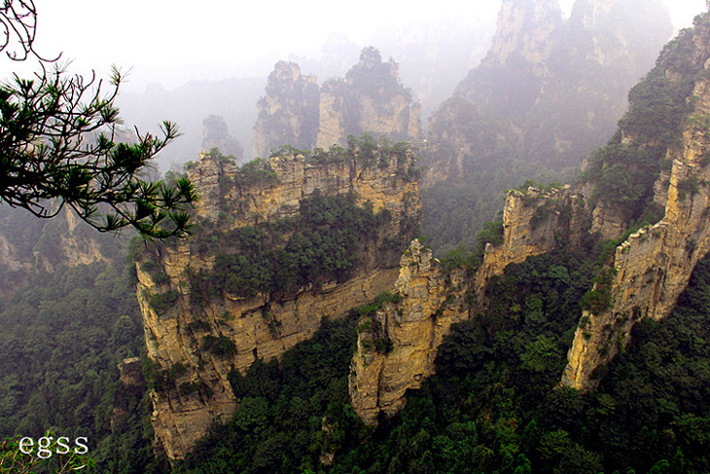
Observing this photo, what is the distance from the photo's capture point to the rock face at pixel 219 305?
1847 centimetres

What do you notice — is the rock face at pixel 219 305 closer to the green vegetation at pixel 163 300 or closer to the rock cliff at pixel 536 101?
the green vegetation at pixel 163 300

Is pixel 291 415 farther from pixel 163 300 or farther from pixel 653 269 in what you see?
pixel 653 269

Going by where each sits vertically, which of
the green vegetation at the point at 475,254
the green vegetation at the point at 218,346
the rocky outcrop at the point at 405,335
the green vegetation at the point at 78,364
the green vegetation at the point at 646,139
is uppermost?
the green vegetation at the point at 646,139

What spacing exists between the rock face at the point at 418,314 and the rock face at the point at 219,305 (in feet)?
20.3

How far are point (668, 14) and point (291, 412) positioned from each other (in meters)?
59.6

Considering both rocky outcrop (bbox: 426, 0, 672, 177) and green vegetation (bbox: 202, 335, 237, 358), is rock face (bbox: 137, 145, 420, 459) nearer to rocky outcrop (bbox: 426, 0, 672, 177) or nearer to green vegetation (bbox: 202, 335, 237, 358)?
green vegetation (bbox: 202, 335, 237, 358)

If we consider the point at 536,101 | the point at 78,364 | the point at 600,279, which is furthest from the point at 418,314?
the point at 536,101

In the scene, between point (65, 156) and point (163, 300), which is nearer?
point (65, 156)

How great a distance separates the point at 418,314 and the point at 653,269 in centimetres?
717

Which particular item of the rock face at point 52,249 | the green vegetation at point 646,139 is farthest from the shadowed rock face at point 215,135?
the green vegetation at point 646,139

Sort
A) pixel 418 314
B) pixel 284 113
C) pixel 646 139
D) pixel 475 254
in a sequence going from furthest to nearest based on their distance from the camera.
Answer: pixel 284 113 → pixel 646 139 → pixel 475 254 → pixel 418 314

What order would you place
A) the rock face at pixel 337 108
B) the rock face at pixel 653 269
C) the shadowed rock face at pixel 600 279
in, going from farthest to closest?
the rock face at pixel 337 108 → the shadowed rock face at pixel 600 279 → the rock face at pixel 653 269

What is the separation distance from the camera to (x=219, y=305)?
63.6 feet

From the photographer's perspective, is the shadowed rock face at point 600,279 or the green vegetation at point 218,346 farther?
the green vegetation at point 218,346
